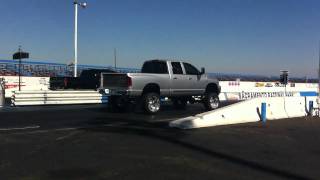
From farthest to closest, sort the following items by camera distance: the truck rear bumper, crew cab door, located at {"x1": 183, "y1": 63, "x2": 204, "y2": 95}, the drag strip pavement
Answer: crew cab door, located at {"x1": 183, "y1": 63, "x2": 204, "y2": 95}, the truck rear bumper, the drag strip pavement

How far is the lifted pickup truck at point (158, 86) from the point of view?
18.2 metres

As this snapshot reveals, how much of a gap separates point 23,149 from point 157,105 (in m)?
9.44

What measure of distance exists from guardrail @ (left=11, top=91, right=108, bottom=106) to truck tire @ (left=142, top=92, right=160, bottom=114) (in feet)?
23.8

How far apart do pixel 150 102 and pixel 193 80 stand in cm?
270

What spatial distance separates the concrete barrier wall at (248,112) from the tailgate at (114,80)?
4565mm

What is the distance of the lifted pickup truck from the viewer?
18.2 metres

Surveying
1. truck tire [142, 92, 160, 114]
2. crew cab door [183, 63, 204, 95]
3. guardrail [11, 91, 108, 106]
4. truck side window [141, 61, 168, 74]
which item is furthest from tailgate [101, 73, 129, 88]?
guardrail [11, 91, 108, 106]

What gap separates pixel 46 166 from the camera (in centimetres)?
794

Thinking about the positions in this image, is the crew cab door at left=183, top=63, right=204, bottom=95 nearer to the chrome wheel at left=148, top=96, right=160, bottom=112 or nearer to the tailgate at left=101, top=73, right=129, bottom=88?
the chrome wheel at left=148, top=96, right=160, bottom=112

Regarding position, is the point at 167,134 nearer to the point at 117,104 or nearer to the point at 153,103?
the point at 153,103

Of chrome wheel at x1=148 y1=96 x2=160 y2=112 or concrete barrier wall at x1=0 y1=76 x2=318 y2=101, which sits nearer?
chrome wheel at x1=148 y1=96 x2=160 y2=112

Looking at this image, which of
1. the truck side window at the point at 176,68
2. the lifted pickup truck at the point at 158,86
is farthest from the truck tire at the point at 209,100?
the truck side window at the point at 176,68

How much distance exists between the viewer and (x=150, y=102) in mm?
18391

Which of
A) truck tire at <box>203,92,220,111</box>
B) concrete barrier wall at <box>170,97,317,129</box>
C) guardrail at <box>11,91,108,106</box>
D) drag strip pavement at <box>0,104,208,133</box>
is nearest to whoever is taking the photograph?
drag strip pavement at <box>0,104,208,133</box>
